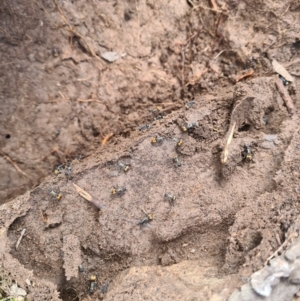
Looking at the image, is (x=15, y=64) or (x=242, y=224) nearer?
(x=242, y=224)

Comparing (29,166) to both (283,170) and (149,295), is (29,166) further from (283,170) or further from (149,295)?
(283,170)

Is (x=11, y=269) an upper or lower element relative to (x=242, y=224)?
lower

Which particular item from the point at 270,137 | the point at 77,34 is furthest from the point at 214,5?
the point at 270,137

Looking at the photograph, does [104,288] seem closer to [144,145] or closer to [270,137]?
[144,145]

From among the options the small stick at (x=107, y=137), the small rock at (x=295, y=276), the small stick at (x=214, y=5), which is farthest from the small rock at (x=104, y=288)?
the small stick at (x=214, y=5)

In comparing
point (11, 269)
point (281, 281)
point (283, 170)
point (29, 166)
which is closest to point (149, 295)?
point (281, 281)

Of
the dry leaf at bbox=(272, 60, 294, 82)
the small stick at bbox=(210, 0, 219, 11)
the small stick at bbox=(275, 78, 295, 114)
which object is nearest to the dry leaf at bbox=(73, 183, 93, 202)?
the small stick at bbox=(275, 78, 295, 114)
